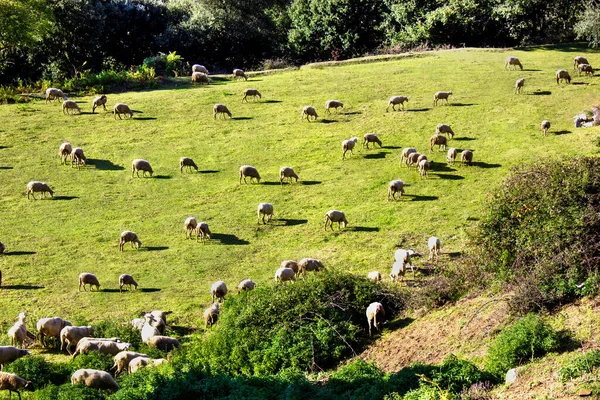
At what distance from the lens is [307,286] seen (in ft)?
72.6

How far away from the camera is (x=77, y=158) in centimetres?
3888

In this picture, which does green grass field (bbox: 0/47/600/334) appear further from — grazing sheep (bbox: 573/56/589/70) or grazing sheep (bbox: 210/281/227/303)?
grazing sheep (bbox: 573/56/589/70)

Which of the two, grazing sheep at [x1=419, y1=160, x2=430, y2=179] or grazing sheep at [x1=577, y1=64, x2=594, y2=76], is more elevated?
grazing sheep at [x1=577, y1=64, x2=594, y2=76]

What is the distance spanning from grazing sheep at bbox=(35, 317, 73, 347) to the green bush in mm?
12139

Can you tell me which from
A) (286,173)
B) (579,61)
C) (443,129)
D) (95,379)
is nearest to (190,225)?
(286,173)

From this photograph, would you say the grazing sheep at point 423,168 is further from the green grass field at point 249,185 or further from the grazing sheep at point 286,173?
the grazing sheep at point 286,173

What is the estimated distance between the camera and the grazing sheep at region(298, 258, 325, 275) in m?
26.8

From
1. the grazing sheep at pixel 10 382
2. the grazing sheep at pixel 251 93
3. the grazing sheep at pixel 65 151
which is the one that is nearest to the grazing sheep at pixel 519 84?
the grazing sheep at pixel 251 93

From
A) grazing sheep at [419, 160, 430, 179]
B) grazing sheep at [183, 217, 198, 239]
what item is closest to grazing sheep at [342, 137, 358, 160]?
grazing sheep at [419, 160, 430, 179]

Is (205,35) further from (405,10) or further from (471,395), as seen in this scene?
(471,395)

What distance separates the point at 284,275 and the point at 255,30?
41023 millimetres

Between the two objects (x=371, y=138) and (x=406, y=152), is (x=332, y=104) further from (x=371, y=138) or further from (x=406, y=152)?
(x=406, y=152)

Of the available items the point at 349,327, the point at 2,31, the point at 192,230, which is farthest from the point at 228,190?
the point at 2,31

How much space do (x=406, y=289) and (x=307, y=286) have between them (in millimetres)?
3636
